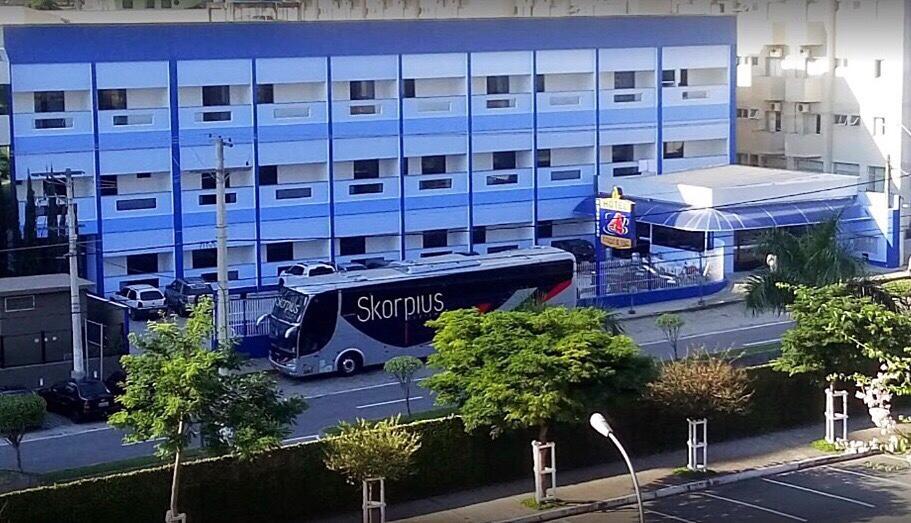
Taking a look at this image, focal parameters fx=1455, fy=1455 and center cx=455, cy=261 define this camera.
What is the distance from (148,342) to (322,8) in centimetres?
2753

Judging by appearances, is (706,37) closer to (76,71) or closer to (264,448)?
(76,71)

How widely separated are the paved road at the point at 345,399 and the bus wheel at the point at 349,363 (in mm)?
206

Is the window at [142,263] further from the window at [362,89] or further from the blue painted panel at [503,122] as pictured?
the blue painted panel at [503,122]

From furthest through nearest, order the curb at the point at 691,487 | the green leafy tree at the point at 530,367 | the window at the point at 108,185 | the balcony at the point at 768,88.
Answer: the balcony at the point at 768,88 < the window at the point at 108,185 < the curb at the point at 691,487 < the green leafy tree at the point at 530,367

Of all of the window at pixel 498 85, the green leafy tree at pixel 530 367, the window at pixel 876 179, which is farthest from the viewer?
the window at pixel 876 179

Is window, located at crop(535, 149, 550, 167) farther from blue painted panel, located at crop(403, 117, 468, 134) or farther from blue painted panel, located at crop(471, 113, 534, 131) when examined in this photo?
blue painted panel, located at crop(403, 117, 468, 134)

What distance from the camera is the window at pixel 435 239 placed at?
39562 mm

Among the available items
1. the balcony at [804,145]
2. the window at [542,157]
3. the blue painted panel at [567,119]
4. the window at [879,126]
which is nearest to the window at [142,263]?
the window at [542,157]

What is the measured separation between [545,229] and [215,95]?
393 inches

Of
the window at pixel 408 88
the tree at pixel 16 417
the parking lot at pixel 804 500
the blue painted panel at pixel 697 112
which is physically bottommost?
the parking lot at pixel 804 500

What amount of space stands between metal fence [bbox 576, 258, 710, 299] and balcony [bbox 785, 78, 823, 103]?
1047cm

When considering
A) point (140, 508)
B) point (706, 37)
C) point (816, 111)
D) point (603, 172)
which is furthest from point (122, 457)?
point (816, 111)

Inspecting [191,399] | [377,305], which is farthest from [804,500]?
[377,305]

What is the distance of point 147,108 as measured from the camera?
36219 millimetres
